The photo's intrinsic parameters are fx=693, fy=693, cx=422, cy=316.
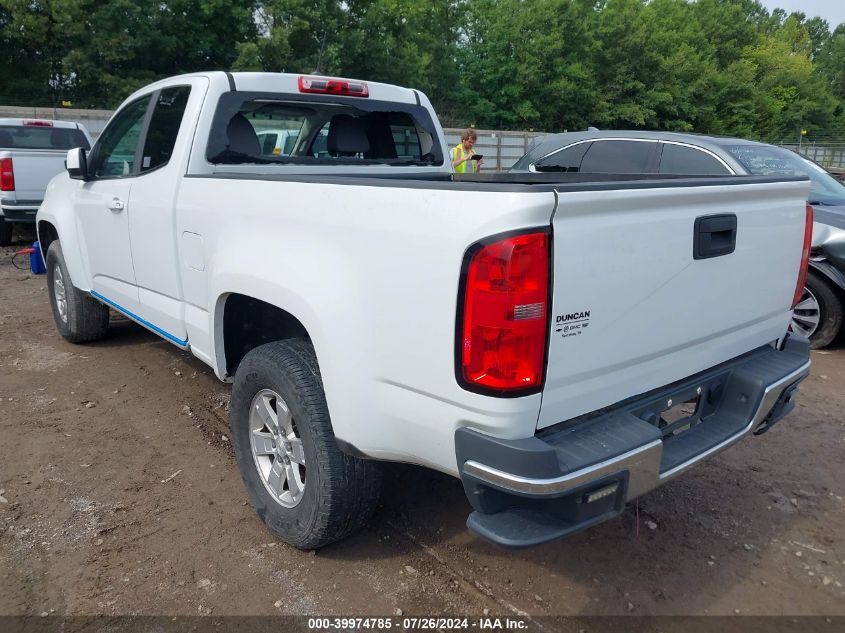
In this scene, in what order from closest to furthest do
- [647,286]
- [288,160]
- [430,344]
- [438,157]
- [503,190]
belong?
[503,190] → [430,344] → [647,286] → [288,160] → [438,157]

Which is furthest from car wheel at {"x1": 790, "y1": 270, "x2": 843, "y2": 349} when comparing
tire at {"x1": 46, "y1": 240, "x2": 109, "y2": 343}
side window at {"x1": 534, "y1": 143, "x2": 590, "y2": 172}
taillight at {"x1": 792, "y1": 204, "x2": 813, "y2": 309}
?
tire at {"x1": 46, "y1": 240, "x2": 109, "y2": 343}

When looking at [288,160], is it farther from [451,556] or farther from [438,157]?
[451,556]

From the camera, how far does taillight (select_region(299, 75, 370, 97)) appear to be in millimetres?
4055

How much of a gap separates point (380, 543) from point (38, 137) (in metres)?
10.4

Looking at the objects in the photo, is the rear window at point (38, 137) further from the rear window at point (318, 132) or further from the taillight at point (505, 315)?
the taillight at point (505, 315)

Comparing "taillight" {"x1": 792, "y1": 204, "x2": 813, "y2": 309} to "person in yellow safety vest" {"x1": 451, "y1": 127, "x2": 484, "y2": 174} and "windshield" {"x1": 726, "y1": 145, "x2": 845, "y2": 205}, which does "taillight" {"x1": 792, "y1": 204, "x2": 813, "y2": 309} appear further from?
"person in yellow safety vest" {"x1": 451, "y1": 127, "x2": 484, "y2": 174}

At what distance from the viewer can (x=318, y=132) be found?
441cm

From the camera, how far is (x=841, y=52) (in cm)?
8312

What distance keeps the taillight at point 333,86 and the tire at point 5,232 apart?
8.69 m

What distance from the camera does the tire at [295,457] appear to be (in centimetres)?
262

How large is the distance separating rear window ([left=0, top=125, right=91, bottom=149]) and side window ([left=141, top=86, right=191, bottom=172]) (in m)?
7.65

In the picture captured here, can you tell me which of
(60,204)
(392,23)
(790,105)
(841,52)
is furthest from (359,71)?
(841,52)

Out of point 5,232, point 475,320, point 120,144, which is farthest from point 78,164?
point 5,232

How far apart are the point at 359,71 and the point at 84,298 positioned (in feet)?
84.6
